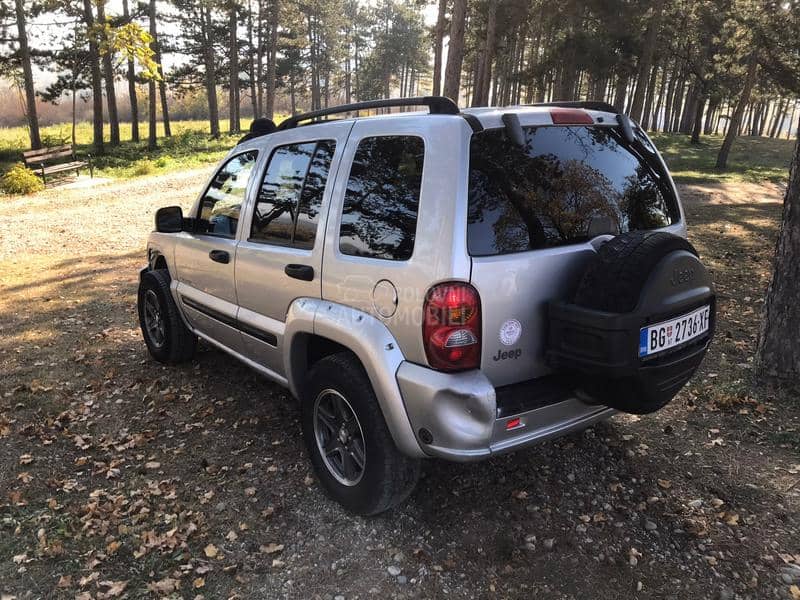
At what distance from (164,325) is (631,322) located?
13.5 ft

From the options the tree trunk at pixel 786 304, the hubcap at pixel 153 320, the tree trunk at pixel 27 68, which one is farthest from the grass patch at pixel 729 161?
the tree trunk at pixel 27 68

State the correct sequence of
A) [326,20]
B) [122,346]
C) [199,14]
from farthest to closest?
[326,20] < [199,14] < [122,346]

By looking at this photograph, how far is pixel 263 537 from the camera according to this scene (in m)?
3.01

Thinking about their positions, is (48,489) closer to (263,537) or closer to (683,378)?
(263,537)

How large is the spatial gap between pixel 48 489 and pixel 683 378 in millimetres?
3727

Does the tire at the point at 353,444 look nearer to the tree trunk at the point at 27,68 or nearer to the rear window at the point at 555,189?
the rear window at the point at 555,189

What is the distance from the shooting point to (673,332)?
8.51 ft

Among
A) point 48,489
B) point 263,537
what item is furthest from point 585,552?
point 48,489

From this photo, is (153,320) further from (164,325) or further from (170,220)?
(170,220)

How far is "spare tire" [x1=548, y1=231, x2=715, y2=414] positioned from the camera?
242cm

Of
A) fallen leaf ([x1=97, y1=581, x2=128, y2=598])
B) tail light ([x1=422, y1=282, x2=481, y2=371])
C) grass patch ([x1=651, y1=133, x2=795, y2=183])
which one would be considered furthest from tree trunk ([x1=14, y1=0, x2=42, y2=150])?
tail light ([x1=422, y1=282, x2=481, y2=371])

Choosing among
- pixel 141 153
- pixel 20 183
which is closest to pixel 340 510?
pixel 20 183

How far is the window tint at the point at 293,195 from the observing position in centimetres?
319

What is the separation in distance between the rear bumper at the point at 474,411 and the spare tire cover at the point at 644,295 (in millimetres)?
233
